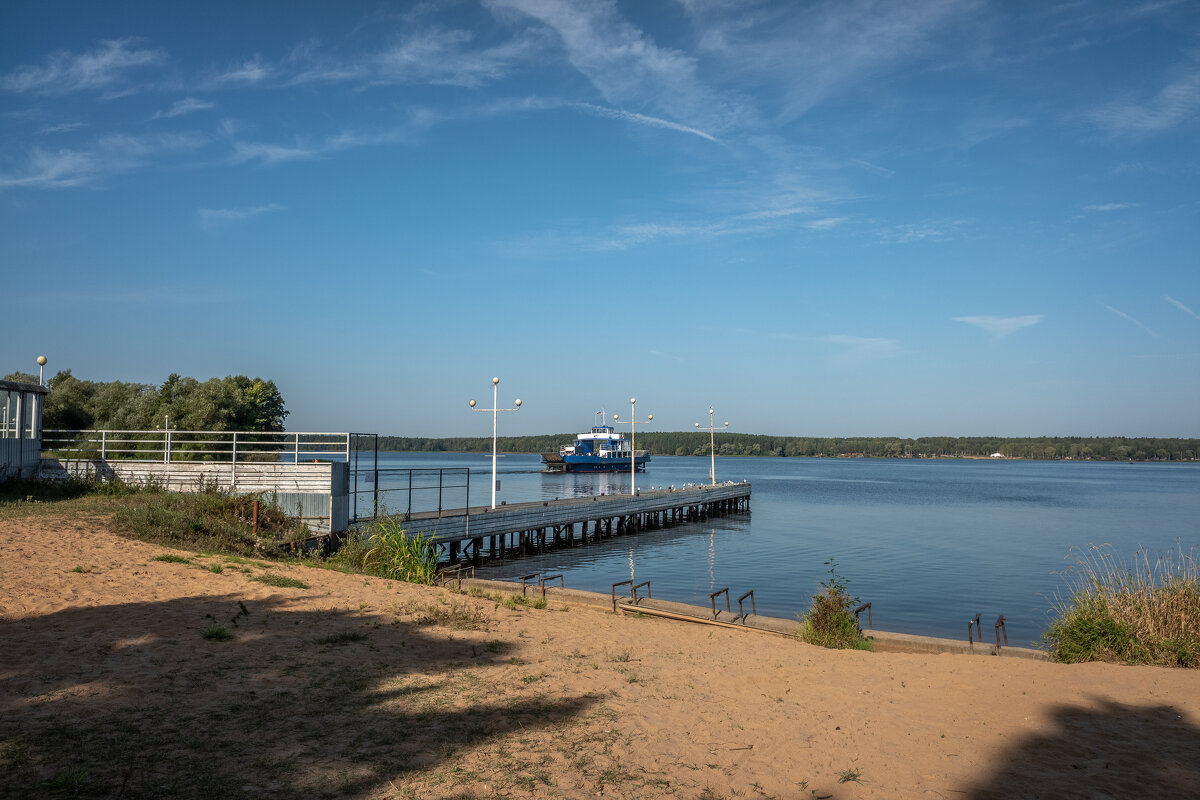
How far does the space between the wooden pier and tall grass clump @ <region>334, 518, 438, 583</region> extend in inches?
118

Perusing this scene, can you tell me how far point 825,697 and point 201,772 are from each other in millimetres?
6308

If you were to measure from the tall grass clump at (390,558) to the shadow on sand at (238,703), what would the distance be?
527cm

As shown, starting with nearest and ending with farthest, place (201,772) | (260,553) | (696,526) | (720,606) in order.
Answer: (201,772), (260,553), (720,606), (696,526)

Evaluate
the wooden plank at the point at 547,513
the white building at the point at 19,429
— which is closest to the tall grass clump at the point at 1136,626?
the wooden plank at the point at 547,513

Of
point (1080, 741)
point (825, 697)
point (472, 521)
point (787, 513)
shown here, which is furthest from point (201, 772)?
point (787, 513)

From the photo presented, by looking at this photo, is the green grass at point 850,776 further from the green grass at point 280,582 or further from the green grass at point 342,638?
the green grass at point 280,582

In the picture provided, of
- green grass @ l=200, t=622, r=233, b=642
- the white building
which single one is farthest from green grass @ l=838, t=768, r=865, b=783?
the white building

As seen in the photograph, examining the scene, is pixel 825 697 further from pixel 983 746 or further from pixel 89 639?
pixel 89 639

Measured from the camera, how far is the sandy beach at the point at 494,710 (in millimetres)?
5617

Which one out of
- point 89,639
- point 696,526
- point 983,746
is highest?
point 89,639

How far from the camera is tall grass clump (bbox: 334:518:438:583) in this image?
1562cm

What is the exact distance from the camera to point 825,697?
8562 millimetres

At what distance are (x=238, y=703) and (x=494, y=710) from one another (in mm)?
2319

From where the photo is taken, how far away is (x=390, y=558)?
16.0 meters
